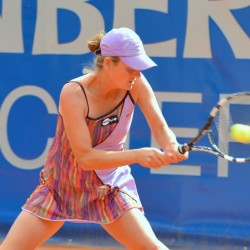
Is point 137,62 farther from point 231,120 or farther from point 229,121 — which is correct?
point 231,120

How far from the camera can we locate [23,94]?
5.50 meters

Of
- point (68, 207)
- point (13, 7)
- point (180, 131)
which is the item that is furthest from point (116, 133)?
point (13, 7)

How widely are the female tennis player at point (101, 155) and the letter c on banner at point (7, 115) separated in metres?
1.71

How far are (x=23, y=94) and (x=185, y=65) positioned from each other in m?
1.08

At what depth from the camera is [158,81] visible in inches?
211

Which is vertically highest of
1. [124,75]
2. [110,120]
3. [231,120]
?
[124,75]

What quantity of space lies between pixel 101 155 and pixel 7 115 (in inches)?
84.6

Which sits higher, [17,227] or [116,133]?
[116,133]

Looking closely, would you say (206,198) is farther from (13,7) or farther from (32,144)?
(13,7)

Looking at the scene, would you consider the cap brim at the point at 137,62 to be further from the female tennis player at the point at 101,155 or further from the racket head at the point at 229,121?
the racket head at the point at 229,121

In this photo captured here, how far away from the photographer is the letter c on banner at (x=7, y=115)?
18.0 feet

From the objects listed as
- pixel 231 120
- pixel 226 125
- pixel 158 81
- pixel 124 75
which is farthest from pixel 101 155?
pixel 158 81

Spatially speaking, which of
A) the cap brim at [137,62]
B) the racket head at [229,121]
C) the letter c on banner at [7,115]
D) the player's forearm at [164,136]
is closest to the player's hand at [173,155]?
the player's forearm at [164,136]

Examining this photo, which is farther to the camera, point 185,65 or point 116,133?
point 185,65
